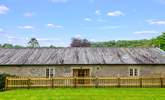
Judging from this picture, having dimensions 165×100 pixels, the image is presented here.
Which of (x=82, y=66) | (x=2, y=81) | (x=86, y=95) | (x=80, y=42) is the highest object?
(x=80, y=42)

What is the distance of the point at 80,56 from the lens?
33.6 m

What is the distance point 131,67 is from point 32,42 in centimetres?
5535

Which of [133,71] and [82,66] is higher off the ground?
[82,66]

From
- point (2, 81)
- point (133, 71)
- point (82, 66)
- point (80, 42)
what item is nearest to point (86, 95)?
point (2, 81)

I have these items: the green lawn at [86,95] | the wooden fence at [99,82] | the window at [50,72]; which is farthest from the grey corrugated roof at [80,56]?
the green lawn at [86,95]

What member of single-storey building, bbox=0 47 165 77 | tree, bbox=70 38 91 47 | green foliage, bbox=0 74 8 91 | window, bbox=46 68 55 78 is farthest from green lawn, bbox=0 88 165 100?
tree, bbox=70 38 91 47

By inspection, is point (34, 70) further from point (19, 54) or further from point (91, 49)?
point (91, 49)

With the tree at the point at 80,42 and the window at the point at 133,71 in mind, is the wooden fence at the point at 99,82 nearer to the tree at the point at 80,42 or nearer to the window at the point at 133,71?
the window at the point at 133,71

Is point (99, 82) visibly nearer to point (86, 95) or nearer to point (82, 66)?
point (82, 66)

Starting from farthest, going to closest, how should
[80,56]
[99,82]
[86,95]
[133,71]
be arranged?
[80,56] < [133,71] < [99,82] < [86,95]

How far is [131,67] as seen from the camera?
31.7m

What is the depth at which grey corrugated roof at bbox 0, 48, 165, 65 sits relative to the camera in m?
31.8

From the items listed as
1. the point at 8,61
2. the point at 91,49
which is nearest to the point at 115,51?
the point at 91,49

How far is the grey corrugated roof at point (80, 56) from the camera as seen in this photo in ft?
104
